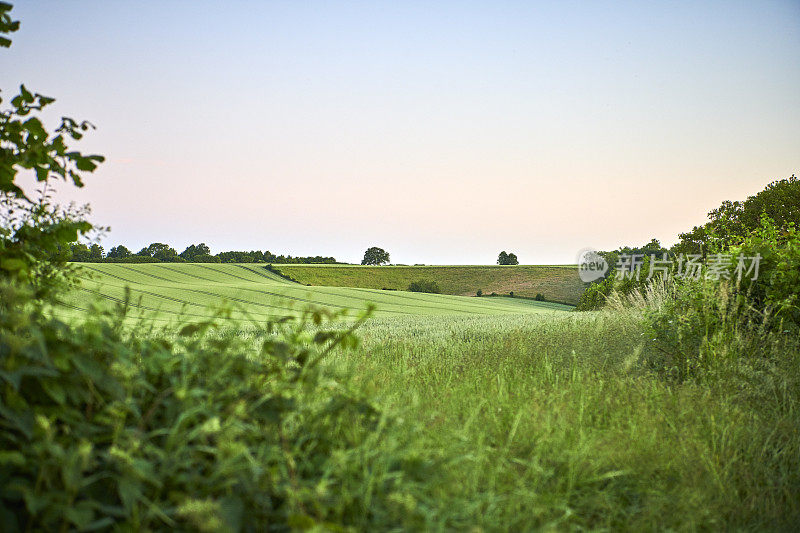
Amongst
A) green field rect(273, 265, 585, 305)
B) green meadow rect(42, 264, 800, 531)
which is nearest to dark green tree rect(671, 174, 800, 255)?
green field rect(273, 265, 585, 305)

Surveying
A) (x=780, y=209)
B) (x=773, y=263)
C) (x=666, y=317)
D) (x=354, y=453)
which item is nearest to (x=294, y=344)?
(x=354, y=453)

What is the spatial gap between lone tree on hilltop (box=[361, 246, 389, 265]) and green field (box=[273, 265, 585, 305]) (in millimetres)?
2824

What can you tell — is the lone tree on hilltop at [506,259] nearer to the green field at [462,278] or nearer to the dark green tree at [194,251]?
the green field at [462,278]

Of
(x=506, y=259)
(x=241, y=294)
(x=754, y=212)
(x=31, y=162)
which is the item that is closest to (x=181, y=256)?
(x=241, y=294)

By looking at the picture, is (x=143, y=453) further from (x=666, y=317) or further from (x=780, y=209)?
(x=780, y=209)

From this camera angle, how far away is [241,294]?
21.6 metres

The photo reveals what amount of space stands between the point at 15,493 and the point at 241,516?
66 centimetres

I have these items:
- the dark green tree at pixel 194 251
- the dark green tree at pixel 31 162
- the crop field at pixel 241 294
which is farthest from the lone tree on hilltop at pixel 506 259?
the dark green tree at pixel 31 162

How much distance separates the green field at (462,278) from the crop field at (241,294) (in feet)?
10.6

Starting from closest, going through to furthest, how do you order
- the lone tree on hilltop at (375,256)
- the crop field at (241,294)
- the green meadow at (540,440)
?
the green meadow at (540,440) < the crop field at (241,294) < the lone tree on hilltop at (375,256)

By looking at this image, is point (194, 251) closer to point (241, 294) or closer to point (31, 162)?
point (241, 294)

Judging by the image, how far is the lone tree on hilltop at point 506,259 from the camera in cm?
5338

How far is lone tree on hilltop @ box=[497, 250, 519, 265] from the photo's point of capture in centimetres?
5338

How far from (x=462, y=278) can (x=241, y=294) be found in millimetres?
27014
